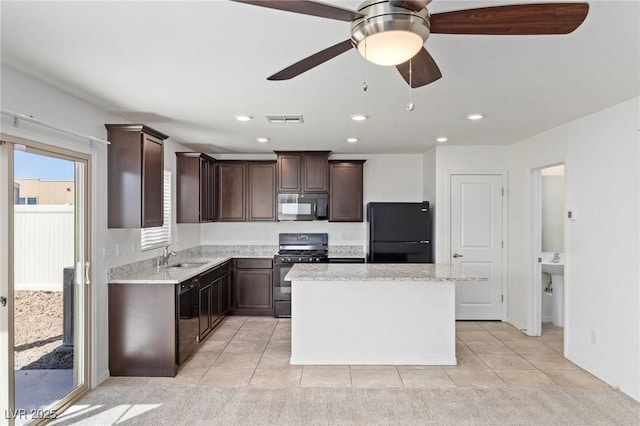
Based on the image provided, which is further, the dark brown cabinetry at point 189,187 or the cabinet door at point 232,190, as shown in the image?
the cabinet door at point 232,190

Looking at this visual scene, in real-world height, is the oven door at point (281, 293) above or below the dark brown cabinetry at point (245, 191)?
below

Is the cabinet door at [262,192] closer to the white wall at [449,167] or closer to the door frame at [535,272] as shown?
the white wall at [449,167]

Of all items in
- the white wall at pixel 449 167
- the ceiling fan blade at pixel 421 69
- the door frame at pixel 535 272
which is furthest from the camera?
the white wall at pixel 449 167

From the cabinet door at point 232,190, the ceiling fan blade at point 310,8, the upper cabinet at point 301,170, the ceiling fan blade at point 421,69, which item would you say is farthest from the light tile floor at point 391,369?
the ceiling fan blade at point 310,8

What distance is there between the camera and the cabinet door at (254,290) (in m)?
5.61

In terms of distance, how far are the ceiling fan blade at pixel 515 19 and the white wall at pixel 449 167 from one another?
13.0 feet

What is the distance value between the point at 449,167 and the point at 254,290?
327 centimetres

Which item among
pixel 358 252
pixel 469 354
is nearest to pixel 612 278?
pixel 469 354

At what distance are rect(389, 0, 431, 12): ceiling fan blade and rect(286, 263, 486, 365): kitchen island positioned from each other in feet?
9.39

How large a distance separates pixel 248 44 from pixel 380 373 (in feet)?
9.87

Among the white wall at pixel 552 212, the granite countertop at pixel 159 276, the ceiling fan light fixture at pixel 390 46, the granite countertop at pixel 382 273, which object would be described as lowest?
the granite countertop at pixel 159 276

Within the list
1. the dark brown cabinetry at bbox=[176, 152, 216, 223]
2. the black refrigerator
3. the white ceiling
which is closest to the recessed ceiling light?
the white ceiling

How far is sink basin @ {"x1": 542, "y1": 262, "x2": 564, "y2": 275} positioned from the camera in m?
4.99

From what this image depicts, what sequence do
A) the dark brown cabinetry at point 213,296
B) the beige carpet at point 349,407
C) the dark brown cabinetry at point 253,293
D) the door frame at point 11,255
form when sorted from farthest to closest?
the dark brown cabinetry at point 253,293, the dark brown cabinetry at point 213,296, the beige carpet at point 349,407, the door frame at point 11,255
